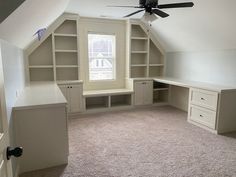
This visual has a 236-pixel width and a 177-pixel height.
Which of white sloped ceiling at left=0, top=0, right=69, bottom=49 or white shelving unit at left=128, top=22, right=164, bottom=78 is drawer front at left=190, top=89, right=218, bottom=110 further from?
white sloped ceiling at left=0, top=0, right=69, bottom=49

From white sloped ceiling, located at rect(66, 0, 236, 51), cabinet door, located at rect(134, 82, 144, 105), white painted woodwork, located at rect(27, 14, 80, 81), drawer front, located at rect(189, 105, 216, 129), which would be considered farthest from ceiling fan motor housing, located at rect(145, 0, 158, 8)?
cabinet door, located at rect(134, 82, 144, 105)

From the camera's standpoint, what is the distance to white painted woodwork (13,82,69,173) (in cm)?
217

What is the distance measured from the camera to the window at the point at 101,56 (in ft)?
15.9

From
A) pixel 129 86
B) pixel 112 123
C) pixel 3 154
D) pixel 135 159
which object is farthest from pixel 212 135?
pixel 3 154

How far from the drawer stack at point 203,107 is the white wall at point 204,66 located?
0.63 m

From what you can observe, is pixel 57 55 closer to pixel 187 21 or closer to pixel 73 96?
pixel 73 96

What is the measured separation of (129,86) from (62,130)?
9.81 feet

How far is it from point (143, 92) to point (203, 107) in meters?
1.77

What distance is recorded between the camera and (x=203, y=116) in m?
3.53

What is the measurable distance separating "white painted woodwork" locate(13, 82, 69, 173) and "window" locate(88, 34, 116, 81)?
271 cm

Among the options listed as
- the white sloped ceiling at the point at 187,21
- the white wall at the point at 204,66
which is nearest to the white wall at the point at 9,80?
the white sloped ceiling at the point at 187,21

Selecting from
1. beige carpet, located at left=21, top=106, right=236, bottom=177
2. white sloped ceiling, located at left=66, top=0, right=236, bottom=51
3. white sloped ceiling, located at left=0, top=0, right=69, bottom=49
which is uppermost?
white sloped ceiling, located at left=66, top=0, right=236, bottom=51

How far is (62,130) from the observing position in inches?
90.5

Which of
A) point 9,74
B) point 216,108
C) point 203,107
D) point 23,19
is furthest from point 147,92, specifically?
point 23,19
